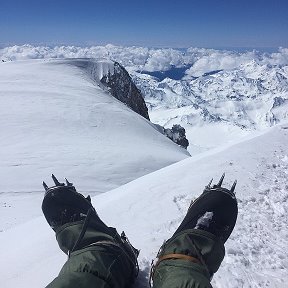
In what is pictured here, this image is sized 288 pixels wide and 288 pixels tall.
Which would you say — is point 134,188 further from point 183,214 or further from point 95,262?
point 95,262

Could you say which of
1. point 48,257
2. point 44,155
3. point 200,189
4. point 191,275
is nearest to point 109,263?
point 191,275

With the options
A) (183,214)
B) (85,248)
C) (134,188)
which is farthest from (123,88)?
(85,248)

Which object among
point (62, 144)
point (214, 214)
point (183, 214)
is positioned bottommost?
point (62, 144)

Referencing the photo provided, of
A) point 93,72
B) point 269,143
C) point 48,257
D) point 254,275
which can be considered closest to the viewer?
point 254,275

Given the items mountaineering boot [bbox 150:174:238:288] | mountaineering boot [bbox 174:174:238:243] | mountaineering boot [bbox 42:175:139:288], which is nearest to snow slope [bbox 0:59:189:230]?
mountaineering boot [bbox 42:175:139:288]

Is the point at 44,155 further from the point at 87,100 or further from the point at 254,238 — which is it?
the point at 87,100

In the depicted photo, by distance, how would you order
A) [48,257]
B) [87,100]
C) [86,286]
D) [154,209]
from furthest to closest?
[87,100]
[154,209]
[48,257]
[86,286]

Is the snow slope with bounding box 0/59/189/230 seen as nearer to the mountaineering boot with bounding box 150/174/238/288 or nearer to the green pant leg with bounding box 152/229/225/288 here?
the mountaineering boot with bounding box 150/174/238/288
